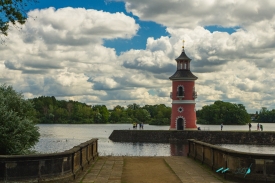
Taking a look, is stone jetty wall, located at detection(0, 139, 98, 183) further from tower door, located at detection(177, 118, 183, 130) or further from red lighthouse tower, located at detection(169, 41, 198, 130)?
tower door, located at detection(177, 118, 183, 130)

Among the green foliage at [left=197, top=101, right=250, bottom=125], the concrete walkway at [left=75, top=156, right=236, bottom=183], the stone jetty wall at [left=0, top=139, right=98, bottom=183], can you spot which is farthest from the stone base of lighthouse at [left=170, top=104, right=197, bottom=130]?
the green foliage at [left=197, top=101, right=250, bottom=125]

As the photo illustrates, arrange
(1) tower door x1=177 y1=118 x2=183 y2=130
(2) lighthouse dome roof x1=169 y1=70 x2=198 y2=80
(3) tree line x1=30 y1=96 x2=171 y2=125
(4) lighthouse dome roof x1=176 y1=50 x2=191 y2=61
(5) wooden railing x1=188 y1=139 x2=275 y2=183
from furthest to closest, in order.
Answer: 1. (3) tree line x1=30 y1=96 x2=171 y2=125
2. (4) lighthouse dome roof x1=176 y1=50 x2=191 y2=61
3. (1) tower door x1=177 y1=118 x2=183 y2=130
4. (2) lighthouse dome roof x1=169 y1=70 x2=198 y2=80
5. (5) wooden railing x1=188 y1=139 x2=275 y2=183

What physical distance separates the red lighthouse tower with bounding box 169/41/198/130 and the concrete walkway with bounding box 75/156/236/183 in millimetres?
32207

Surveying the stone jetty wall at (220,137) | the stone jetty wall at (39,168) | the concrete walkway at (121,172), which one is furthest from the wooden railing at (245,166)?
the stone jetty wall at (220,137)

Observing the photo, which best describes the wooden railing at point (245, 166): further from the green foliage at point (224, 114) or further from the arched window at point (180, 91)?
the green foliage at point (224, 114)

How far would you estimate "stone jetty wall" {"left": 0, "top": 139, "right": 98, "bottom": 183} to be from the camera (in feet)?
31.4

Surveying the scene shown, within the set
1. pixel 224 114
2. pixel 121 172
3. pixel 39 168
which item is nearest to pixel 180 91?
pixel 121 172

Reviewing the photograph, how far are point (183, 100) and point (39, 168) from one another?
38.4m

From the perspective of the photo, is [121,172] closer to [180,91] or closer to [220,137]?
[180,91]

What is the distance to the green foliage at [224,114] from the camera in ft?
335

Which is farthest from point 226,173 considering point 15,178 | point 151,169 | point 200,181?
point 15,178

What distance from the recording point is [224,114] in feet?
347

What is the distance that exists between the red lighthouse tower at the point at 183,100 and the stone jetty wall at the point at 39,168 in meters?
36.9

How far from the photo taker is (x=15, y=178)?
9.60 metres
